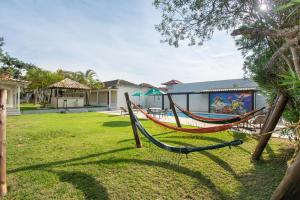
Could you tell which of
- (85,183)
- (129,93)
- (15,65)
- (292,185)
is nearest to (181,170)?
(85,183)

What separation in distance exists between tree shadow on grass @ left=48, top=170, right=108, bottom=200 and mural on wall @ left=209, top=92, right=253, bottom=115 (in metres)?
15.3

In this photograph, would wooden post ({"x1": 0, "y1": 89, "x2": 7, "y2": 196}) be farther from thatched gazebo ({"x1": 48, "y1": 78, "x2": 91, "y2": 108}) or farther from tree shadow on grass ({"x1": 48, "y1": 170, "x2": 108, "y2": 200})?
thatched gazebo ({"x1": 48, "y1": 78, "x2": 91, "y2": 108})

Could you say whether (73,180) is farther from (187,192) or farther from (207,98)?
(207,98)

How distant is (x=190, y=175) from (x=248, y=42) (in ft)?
16.4

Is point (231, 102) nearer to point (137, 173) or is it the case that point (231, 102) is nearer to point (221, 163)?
point (221, 163)

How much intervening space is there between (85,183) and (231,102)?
52.5ft

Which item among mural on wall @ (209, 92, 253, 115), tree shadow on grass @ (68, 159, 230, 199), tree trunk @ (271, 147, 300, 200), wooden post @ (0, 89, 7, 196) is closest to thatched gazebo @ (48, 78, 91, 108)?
mural on wall @ (209, 92, 253, 115)

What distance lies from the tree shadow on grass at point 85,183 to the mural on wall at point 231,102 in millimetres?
15337

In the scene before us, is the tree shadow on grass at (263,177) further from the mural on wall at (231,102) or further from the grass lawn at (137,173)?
the mural on wall at (231,102)

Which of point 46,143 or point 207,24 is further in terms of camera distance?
point 207,24

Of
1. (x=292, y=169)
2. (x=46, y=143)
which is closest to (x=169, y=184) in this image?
(x=292, y=169)

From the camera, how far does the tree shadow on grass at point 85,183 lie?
2801mm

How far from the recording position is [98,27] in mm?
10289

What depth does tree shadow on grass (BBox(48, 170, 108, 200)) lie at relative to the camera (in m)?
2.80
